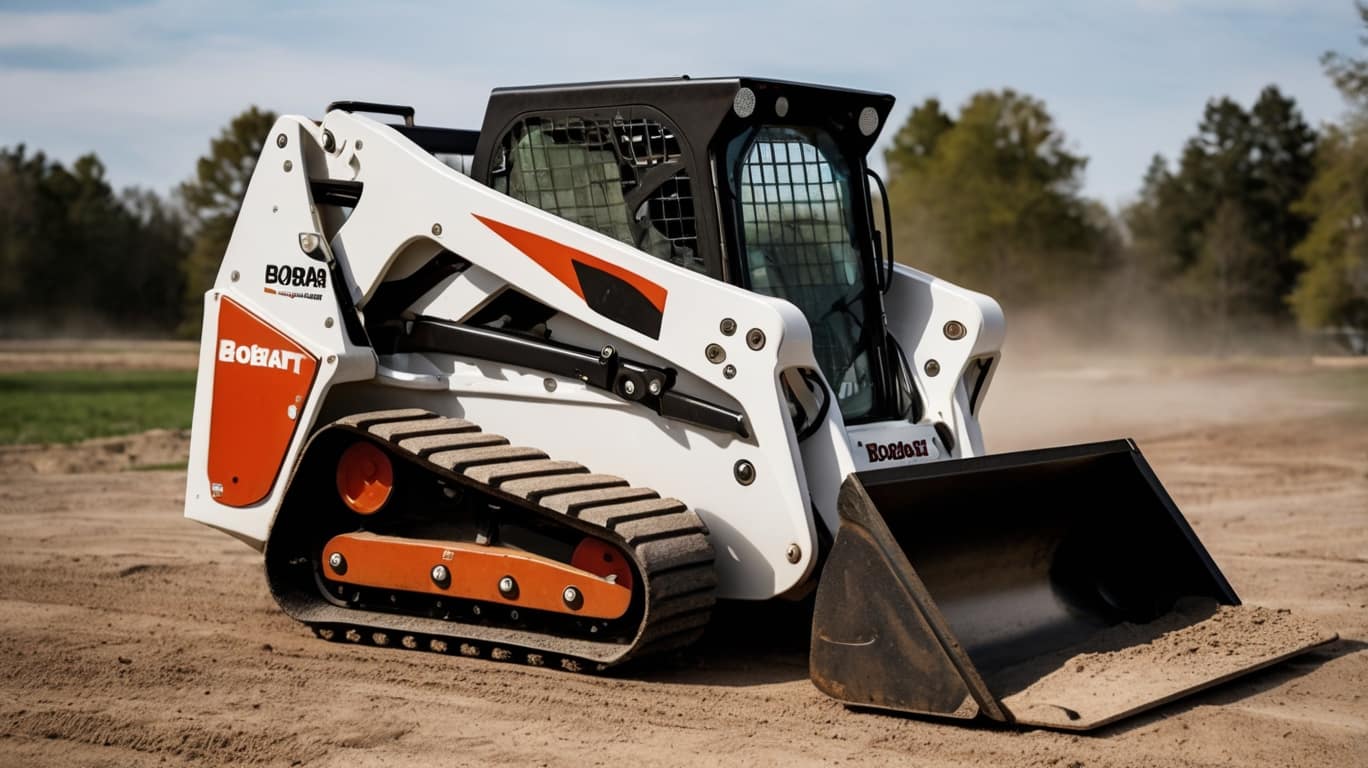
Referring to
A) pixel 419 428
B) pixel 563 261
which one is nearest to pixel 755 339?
pixel 563 261

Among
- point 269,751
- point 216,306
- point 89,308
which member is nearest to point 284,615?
point 216,306

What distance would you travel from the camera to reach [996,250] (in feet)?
156

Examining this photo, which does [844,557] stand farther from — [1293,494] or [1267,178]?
[1267,178]

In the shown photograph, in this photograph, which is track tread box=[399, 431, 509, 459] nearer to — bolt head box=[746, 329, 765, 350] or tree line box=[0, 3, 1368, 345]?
bolt head box=[746, 329, 765, 350]

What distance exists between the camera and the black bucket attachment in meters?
5.03

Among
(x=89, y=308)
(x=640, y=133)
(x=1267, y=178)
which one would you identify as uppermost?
(x=1267, y=178)

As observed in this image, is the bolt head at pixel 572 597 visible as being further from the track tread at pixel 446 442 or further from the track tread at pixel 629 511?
the track tread at pixel 446 442

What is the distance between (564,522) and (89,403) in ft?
82.6

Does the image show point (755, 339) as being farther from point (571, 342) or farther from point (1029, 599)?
point (1029, 599)

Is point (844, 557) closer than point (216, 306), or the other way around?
point (844, 557)

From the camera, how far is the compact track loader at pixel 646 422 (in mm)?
5574

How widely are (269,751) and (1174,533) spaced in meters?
3.73

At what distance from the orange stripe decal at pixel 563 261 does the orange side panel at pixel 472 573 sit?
1.11 m

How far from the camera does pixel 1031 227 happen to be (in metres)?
47.5
